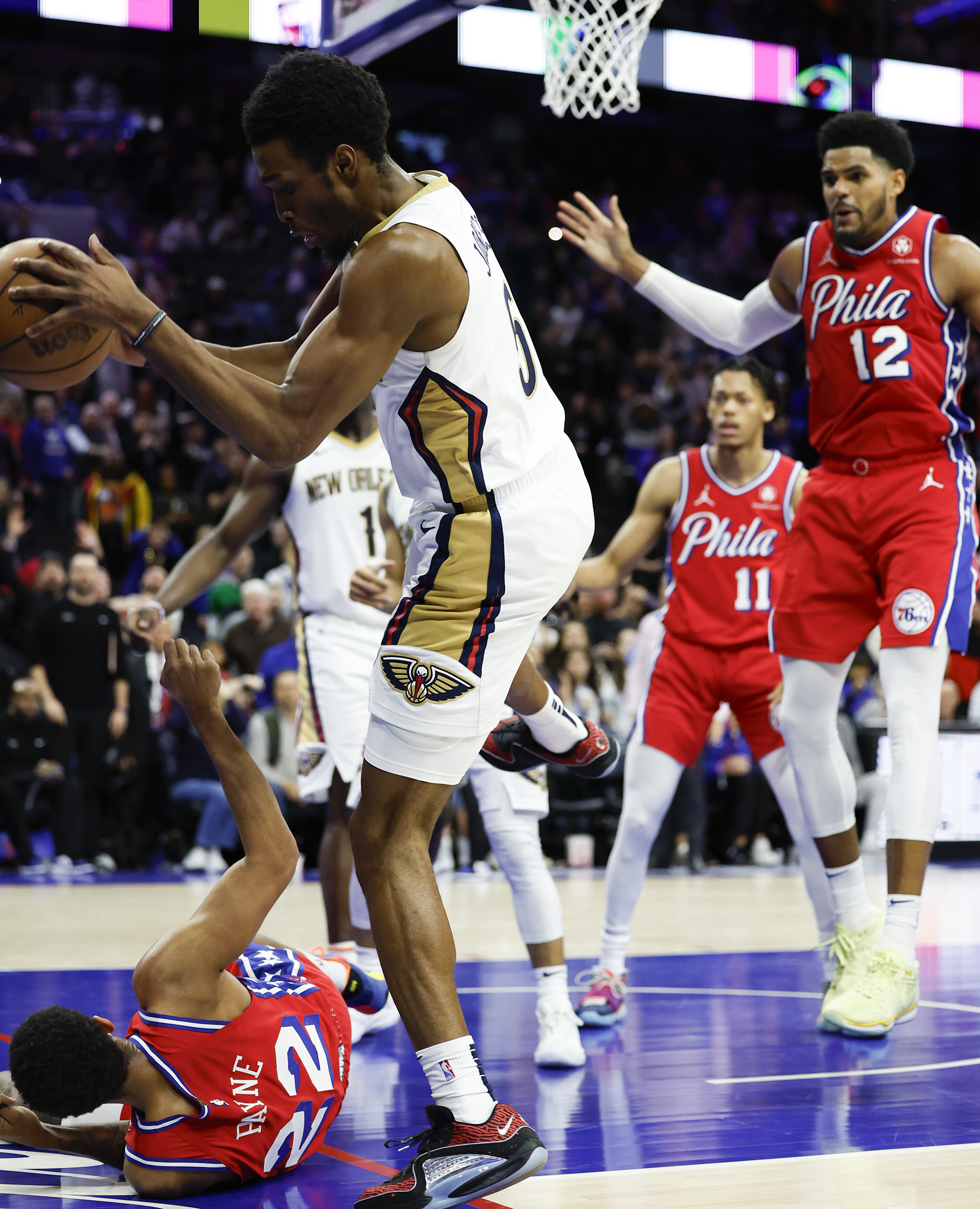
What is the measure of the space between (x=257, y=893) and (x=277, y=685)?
6.73 metres

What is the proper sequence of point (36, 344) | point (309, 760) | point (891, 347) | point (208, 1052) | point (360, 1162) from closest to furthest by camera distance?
point (208, 1052)
point (360, 1162)
point (36, 344)
point (891, 347)
point (309, 760)

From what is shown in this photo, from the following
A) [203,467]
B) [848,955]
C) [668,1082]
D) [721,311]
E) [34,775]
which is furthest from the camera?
[203,467]

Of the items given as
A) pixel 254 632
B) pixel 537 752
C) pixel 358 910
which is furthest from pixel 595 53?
pixel 254 632

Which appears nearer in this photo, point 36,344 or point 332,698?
point 36,344

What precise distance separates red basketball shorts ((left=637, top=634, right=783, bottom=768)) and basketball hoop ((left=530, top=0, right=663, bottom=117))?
2313 mm

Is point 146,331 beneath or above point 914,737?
above

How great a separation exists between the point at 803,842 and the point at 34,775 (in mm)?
6125

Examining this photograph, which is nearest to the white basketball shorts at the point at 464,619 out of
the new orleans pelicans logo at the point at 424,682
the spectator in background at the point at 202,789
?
the new orleans pelicans logo at the point at 424,682

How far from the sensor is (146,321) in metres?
2.64

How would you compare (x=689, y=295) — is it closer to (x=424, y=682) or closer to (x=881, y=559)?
(x=881, y=559)

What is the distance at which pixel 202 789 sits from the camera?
31.6 feet

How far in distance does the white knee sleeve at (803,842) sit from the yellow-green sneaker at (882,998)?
30.2 inches

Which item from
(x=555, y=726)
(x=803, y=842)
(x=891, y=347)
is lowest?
(x=803, y=842)

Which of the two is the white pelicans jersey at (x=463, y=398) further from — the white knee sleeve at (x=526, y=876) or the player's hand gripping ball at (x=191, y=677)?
the white knee sleeve at (x=526, y=876)
